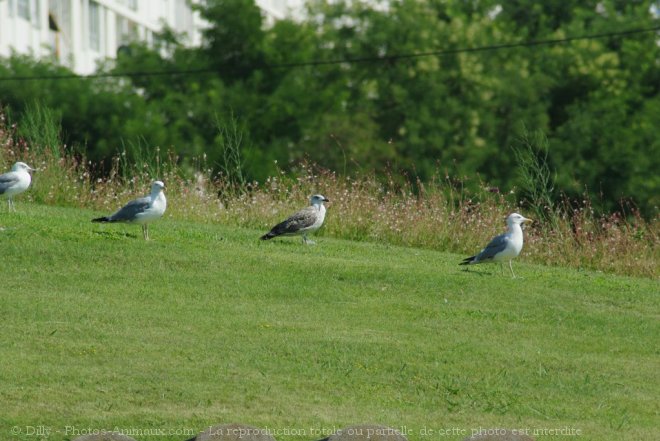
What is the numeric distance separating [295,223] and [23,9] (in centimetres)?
3197

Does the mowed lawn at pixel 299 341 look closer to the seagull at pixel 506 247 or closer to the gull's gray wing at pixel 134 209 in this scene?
the seagull at pixel 506 247

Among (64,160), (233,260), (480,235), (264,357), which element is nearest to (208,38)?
(64,160)

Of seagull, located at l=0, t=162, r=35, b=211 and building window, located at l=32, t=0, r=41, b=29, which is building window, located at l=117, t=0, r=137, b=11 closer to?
building window, located at l=32, t=0, r=41, b=29

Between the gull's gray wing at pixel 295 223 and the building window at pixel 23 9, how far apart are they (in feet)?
103

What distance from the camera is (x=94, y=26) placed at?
53.4 m

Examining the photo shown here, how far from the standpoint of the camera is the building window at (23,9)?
4644cm

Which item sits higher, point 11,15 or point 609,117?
point 11,15

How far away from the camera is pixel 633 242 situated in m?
19.0

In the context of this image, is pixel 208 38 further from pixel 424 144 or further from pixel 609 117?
pixel 609 117

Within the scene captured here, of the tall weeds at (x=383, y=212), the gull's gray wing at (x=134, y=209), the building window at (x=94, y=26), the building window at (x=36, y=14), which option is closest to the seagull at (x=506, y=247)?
the tall weeds at (x=383, y=212)

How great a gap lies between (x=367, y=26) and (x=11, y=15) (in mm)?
12492

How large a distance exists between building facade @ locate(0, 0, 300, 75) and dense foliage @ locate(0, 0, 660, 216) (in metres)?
2.80

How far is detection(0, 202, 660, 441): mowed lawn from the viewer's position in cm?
1020

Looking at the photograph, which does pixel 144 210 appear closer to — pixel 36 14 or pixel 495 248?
pixel 495 248
